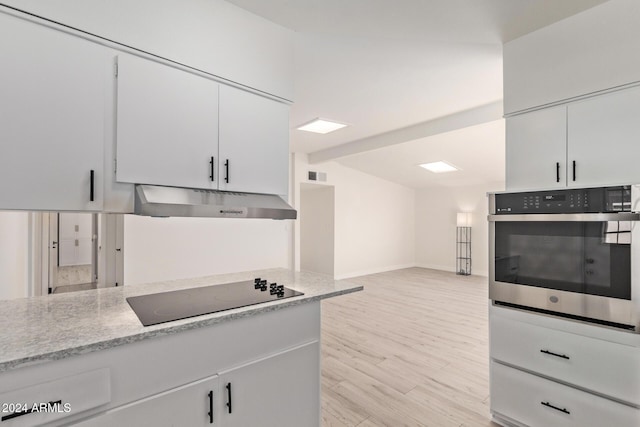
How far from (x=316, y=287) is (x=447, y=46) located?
2.01 meters

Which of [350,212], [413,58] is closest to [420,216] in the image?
[350,212]

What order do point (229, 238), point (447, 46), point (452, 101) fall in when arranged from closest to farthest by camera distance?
point (447, 46), point (452, 101), point (229, 238)

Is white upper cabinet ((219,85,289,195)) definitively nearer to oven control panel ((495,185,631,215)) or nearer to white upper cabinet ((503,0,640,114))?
oven control panel ((495,185,631,215))

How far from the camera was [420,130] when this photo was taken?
457 cm

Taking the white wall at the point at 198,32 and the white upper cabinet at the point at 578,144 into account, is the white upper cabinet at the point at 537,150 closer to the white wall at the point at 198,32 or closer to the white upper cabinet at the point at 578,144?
the white upper cabinet at the point at 578,144

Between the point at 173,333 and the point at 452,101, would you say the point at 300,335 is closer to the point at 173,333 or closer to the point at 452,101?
the point at 173,333

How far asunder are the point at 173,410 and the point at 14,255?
238 centimetres

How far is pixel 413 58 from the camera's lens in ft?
8.50

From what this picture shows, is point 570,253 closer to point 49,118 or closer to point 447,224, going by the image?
point 49,118

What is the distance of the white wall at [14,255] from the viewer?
2.29 m

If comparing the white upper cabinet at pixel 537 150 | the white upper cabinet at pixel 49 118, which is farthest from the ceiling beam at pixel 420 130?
the white upper cabinet at pixel 49 118

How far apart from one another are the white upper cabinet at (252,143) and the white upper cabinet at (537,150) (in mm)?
1525

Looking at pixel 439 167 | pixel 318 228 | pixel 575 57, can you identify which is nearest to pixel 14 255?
pixel 575 57

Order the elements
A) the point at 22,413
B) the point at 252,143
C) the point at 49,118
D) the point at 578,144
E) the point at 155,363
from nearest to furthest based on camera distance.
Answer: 1. the point at 22,413
2. the point at 155,363
3. the point at 49,118
4. the point at 578,144
5. the point at 252,143
